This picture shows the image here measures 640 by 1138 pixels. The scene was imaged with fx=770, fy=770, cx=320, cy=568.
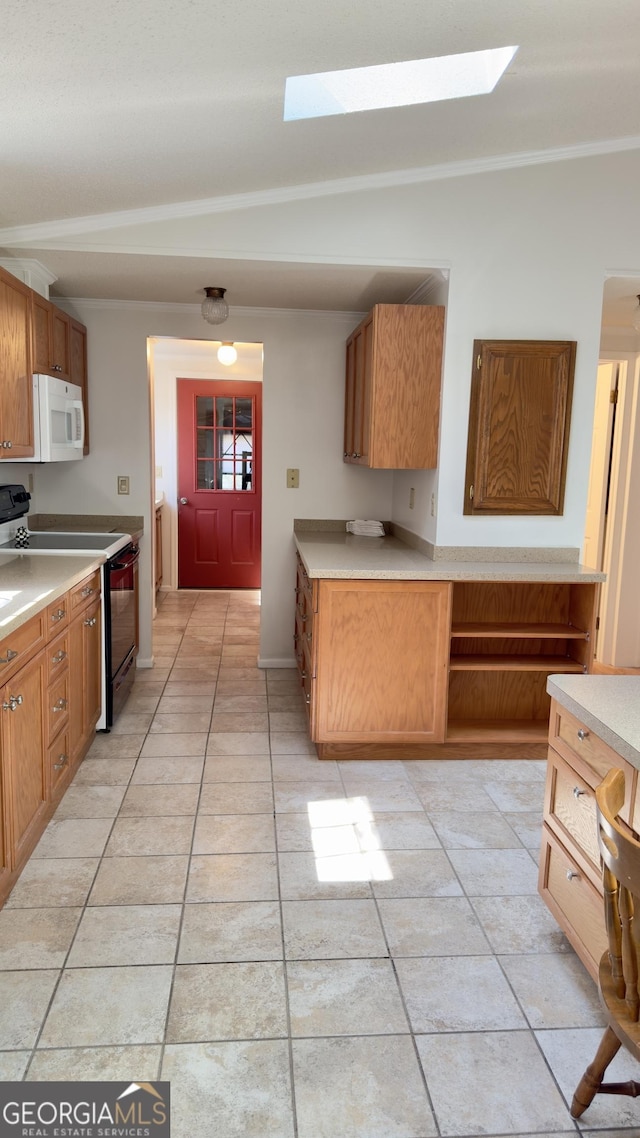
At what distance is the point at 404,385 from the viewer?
11.5ft

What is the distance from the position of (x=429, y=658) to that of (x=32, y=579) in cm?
166

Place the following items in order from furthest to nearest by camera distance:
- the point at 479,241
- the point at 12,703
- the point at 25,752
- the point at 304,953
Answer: the point at 479,241 → the point at 25,752 → the point at 12,703 → the point at 304,953

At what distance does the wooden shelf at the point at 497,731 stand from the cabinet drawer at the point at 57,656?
1.68 m

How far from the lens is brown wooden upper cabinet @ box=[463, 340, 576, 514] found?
11.3 ft

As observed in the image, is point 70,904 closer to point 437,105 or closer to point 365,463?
point 365,463

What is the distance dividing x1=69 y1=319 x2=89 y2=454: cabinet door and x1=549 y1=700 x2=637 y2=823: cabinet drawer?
3.11 m

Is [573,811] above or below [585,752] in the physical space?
below

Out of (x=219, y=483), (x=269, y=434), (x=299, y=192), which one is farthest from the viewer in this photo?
(x=219, y=483)

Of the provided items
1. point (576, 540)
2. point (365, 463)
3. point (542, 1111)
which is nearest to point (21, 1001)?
point (542, 1111)

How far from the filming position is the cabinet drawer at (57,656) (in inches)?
105

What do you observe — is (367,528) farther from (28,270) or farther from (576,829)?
(576,829)

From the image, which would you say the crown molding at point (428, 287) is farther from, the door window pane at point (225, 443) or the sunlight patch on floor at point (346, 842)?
the door window pane at point (225, 443)

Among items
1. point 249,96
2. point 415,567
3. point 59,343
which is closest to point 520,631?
point 415,567

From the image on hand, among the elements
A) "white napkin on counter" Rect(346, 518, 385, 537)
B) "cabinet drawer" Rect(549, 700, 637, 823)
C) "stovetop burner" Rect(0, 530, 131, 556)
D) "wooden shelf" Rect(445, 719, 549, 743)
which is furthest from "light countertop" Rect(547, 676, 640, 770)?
"white napkin on counter" Rect(346, 518, 385, 537)
